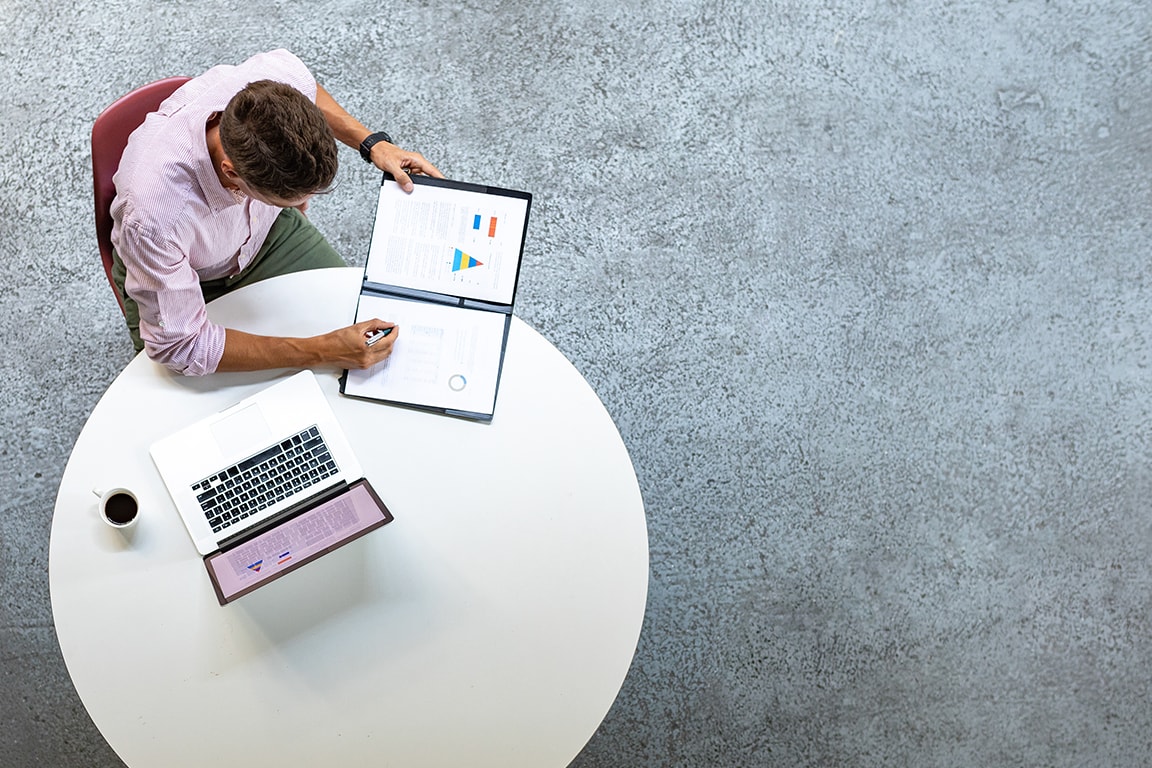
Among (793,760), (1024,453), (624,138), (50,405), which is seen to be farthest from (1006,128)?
(50,405)

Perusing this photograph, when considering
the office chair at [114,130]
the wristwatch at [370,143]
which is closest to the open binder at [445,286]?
the wristwatch at [370,143]

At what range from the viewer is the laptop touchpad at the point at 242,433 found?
1363mm

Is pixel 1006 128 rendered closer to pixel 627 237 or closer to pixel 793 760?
pixel 627 237

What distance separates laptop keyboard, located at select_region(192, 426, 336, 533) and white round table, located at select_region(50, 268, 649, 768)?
68 mm

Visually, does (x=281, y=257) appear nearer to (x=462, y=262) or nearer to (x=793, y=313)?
(x=462, y=262)

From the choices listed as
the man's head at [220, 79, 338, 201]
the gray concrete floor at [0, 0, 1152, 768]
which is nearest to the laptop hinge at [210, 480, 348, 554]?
the man's head at [220, 79, 338, 201]

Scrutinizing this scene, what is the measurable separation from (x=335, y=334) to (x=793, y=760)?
1518 mm

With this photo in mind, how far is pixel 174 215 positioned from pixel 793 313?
147 centimetres

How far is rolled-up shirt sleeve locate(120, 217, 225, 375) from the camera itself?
4.22 feet

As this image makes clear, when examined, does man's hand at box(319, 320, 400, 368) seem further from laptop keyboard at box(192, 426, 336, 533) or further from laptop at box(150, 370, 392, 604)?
laptop keyboard at box(192, 426, 336, 533)

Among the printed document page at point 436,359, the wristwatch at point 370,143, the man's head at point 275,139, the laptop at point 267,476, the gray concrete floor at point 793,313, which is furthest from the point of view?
the gray concrete floor at point 793,313

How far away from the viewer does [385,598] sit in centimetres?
138

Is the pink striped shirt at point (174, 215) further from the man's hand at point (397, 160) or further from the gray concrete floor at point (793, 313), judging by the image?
the gray concrete floor at point (793, 313)

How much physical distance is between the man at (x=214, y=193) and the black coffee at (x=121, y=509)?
0.22m
